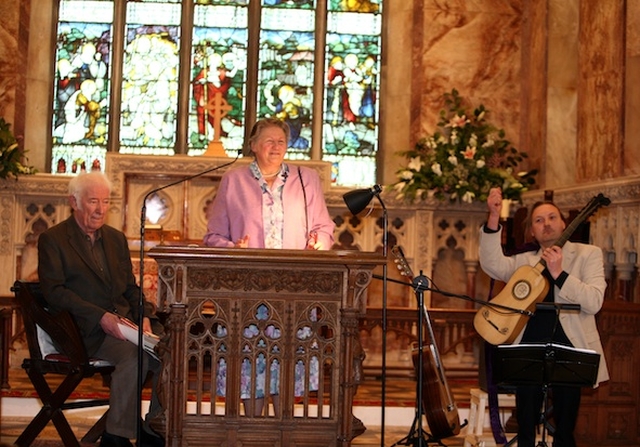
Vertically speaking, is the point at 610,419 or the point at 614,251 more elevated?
the point at 614,251

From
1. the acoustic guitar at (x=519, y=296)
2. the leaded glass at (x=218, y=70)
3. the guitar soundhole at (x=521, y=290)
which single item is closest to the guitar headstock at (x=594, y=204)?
the acoustic guitar at (x=519, y=296)

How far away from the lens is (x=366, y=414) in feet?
24.5

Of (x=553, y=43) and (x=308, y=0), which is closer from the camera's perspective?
(x=553, y=43)

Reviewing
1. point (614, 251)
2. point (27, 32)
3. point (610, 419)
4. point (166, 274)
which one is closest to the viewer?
point (166, 274)

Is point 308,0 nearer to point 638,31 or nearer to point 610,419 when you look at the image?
point 638,31

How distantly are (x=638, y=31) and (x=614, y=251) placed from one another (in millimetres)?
1695

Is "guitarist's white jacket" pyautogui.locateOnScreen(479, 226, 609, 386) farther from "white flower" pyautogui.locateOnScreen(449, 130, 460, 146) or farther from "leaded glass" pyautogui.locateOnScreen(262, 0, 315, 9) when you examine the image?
"leaded glass" pyautogui.locateOnScreen(262, 0, 315, 9)

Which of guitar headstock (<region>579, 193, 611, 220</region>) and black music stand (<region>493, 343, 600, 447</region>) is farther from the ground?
guitar headstock (<region>579, 193, 611, 220</region>)

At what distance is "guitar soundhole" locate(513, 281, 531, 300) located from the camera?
567 cm

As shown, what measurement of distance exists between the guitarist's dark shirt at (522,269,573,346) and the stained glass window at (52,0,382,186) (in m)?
5.22

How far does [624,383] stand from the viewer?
682 centimetres

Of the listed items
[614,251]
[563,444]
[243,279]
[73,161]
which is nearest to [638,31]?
[614,251]

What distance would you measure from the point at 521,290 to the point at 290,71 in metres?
5.89

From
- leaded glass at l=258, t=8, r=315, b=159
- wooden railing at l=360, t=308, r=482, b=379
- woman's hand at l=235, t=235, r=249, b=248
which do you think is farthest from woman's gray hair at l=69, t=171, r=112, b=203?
leaded glass at l=258, t=8, r=315, b=159
